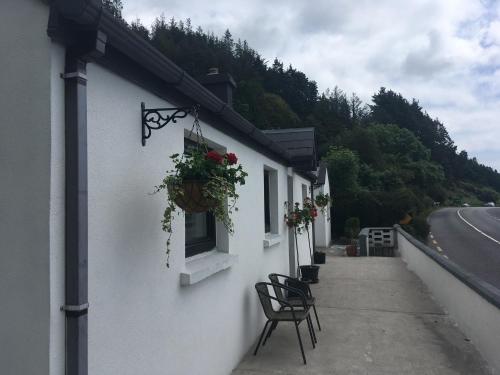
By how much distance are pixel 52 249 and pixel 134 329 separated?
3.02ft

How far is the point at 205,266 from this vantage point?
3.83 m

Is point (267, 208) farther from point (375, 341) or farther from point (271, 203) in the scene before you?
point (375, 341)

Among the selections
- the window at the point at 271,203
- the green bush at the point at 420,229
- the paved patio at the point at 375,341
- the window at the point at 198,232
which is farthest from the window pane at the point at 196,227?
the green bush at the point at 420,229

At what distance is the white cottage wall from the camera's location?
2346 millimetres

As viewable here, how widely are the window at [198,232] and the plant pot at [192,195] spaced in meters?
1.16

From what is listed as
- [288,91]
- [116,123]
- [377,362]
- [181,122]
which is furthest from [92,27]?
[288,91]

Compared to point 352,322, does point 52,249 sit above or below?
above

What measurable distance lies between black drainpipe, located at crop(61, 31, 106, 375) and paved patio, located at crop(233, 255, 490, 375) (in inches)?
112

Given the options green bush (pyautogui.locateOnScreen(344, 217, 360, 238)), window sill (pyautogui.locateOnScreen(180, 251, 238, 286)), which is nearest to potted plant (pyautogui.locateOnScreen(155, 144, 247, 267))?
window sill (pyautogui.locateOnScreen(180, 251, 238, 286))

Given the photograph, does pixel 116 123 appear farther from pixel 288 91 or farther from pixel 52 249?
pixel 288 91

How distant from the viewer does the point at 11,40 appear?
212cm

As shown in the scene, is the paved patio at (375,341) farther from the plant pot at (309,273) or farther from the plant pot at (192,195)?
the plant pot at (192,195)

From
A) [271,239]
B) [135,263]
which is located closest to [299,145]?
[271,239]

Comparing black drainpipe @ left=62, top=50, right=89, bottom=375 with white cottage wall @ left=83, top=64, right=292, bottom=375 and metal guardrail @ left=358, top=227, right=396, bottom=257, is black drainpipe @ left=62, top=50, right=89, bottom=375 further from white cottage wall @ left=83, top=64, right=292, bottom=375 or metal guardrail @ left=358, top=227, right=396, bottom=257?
metal guardrail @ left=358, top=227, right=396, bottom=257
